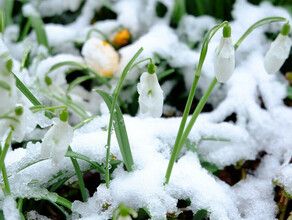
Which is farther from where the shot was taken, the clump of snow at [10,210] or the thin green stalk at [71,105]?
the thin green stalk at [71,105]

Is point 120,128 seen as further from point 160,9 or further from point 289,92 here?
point 160,9

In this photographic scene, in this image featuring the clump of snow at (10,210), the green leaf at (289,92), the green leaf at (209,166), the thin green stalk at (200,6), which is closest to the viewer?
the clump of snow at (10,210)

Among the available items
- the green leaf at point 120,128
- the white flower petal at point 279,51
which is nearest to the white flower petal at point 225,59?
the white flower petal at point 279,51

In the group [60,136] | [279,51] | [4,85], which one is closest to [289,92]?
[279,51]

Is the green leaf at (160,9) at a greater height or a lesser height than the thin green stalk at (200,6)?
lesser

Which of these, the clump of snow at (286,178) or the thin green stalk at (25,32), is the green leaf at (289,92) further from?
the thin green stalk at (25,32)

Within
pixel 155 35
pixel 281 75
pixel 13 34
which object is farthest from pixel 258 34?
pixel 13 34

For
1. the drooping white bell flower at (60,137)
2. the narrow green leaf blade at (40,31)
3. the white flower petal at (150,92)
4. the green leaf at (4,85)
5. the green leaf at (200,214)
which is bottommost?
the green leaf at (200,214)

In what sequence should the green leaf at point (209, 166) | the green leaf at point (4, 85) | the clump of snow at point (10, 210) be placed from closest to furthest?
1. the green leaf at point (4, 85)
2. the clump of snow at point (10, 210)
3. the green leaf at point (209, 166)
